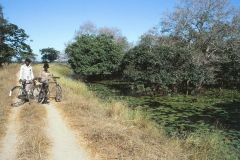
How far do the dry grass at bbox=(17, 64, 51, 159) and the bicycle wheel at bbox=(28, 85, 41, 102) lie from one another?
39.1 inches

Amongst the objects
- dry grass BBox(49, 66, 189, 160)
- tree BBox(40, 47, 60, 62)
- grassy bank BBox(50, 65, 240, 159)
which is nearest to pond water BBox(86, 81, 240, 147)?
grassy bank BBox(50, 65, 240, 159)

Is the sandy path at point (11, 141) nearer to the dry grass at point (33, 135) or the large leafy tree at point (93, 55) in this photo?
the dry grass at point (33, 135)

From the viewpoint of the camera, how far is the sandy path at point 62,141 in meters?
4.94

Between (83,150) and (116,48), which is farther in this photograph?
(116,48)

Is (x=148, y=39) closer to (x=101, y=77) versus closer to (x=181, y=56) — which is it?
(x=181, y=56)

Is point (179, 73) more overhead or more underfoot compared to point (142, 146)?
more overhead

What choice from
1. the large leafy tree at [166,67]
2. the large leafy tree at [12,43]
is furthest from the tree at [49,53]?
the large leafy tree at [166,67]

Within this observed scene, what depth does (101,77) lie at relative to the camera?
104 feet

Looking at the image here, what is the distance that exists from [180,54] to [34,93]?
457 inches

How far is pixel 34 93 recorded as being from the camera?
413 inches

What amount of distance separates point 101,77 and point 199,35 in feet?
53.0

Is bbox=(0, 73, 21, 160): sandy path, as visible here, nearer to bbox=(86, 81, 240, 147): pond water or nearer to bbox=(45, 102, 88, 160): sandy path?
bbox=(45, 102, 88, 160): sandy path

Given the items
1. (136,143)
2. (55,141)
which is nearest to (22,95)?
(55,141)

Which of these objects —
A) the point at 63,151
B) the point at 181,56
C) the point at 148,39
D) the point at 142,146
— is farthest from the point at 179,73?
the point at 63,151
